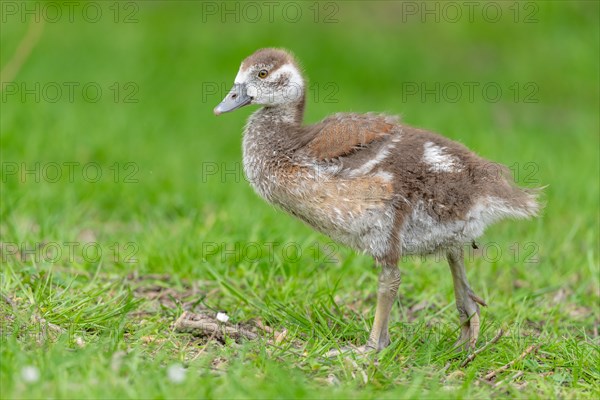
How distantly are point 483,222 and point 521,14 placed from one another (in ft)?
31.5

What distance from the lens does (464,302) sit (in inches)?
233

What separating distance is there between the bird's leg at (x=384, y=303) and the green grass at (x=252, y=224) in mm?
151

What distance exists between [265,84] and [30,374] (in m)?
2.55

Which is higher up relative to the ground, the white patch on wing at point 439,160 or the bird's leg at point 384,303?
the white patch on wing at point 439,160

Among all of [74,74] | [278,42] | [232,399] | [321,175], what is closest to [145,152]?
[74,74]

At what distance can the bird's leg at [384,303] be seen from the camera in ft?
18.2

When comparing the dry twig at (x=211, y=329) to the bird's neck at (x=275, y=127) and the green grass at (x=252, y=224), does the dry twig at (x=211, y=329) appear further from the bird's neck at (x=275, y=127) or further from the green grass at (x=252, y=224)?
the bird's neck at (x=275, y=127)

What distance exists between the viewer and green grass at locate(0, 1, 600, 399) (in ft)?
16.6

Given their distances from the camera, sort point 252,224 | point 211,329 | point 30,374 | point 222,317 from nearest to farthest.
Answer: point 30,374
point 211,329
point 222,317
point 252,224

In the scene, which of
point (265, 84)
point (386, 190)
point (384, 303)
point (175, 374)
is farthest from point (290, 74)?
point (175, 374)

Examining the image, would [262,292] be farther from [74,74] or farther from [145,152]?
[74,74]

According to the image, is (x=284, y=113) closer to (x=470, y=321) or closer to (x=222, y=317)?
(x=222, y=317)

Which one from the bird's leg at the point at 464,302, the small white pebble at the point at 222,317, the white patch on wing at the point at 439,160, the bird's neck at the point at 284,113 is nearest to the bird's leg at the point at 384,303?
the bird's leg at the point at 464,302

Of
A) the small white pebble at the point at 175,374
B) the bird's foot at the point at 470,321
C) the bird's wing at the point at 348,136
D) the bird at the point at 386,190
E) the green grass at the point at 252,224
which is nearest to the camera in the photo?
the small white pebble at the point at 175,374
